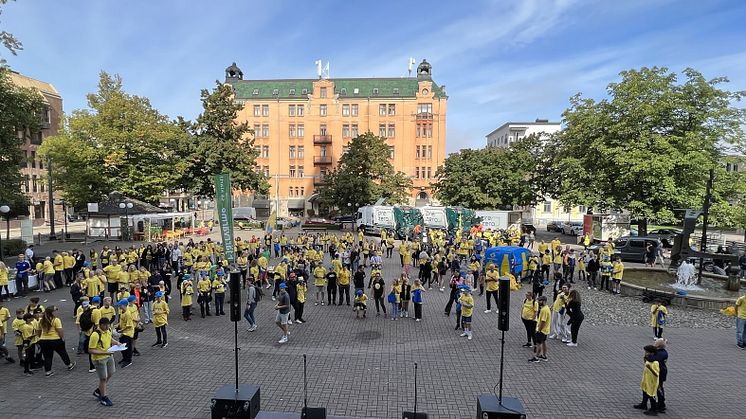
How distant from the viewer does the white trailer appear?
39812 mm

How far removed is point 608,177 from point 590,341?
25319mm

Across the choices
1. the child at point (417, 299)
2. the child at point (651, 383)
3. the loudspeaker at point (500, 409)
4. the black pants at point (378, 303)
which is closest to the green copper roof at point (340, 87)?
the black pants at point (378, 303)

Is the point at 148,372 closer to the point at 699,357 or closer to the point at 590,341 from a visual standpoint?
the point at 590,341

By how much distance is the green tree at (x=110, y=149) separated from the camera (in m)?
36.6

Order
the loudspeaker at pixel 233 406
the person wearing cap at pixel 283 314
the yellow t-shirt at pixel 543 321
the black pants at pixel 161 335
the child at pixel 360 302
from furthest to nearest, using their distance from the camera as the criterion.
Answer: the child at pixel 360 302 → the person wearing cap at pixel 283 314 → the black pants at pixel 161 335 → the yellow t-shirt at pixel 543 321 → the loudspeaker at pixel 233 406

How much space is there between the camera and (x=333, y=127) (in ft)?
218

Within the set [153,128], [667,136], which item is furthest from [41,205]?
[667,136]

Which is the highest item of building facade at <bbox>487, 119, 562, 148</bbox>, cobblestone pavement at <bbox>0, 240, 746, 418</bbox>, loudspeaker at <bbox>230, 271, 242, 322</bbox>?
building facade at <bbox>487, 119, 562, 148</bbox>

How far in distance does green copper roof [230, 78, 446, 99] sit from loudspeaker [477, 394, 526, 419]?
6270 cm

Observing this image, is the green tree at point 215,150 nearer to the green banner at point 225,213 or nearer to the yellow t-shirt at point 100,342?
the green banner at point 225,213

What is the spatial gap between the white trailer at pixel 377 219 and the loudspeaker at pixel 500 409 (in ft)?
106

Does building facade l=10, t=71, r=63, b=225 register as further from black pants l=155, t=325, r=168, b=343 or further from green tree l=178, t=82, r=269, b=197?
black pants l=155, t=325, r=168, b=343

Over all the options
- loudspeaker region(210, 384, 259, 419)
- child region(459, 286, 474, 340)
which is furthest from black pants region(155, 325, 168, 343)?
child region(459, 286, 474, 340)

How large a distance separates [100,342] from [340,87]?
64592 millimetres
